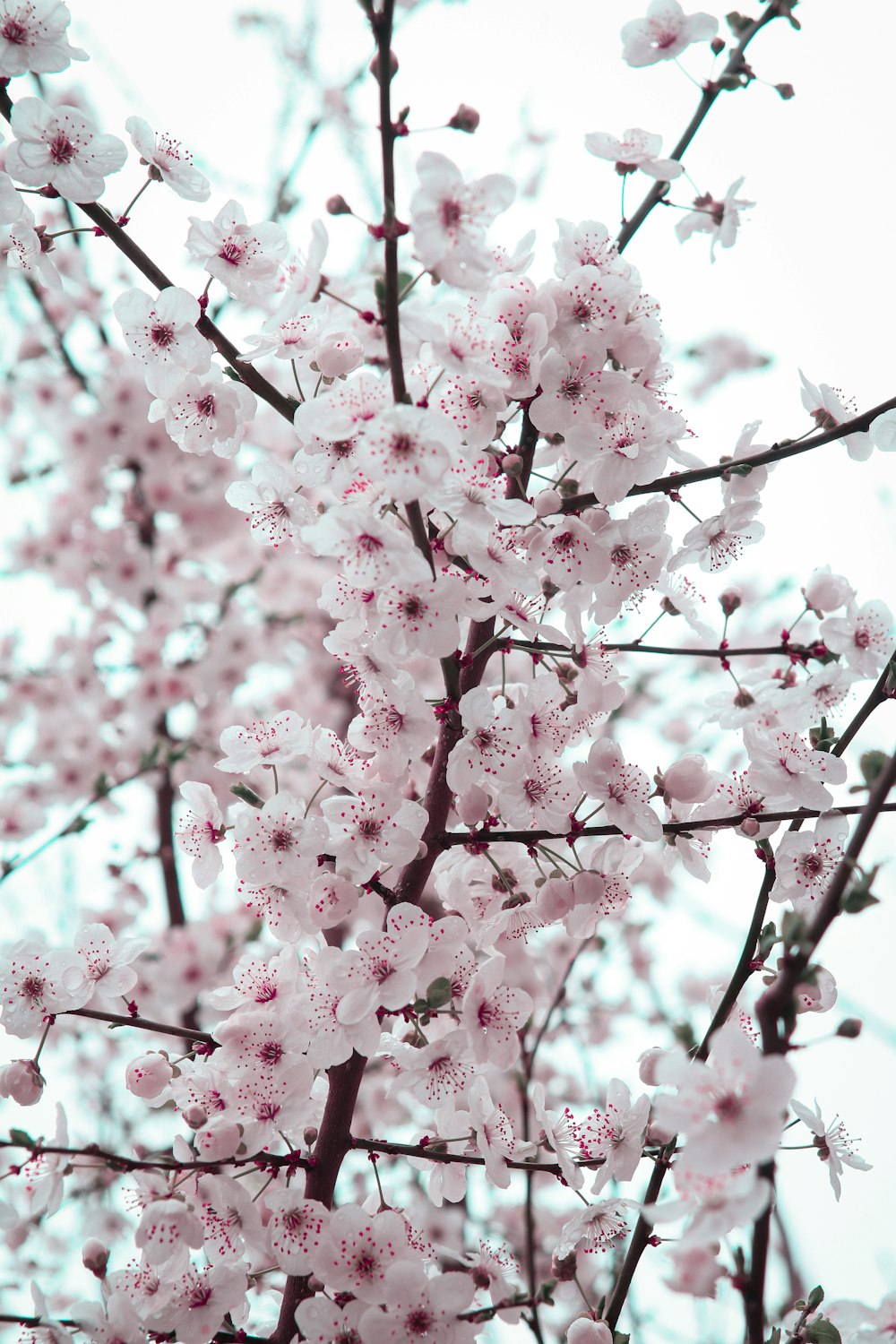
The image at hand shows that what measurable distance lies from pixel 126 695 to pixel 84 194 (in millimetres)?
2877

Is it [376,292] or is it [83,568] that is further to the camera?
[83,568]

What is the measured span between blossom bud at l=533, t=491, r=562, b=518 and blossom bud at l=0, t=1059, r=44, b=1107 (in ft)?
2.78

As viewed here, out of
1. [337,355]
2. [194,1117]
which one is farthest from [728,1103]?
[337,355]

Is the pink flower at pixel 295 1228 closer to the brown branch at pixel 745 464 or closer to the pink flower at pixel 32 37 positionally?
the brown branch at pixel 745 464

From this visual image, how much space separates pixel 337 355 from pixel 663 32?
2.05ft

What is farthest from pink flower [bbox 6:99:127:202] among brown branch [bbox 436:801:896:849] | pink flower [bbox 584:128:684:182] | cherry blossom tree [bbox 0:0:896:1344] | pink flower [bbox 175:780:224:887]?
brown branch [bbox 436:801:896:849]

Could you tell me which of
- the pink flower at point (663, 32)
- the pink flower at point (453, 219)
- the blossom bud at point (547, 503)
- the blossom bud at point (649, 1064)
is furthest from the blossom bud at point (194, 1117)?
the pink flower at point (663, 32)

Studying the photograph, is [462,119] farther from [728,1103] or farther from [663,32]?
[728,1103]

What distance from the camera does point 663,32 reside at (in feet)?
4.32

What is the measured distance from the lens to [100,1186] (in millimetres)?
2756

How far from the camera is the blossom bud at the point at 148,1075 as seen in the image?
1164 mm

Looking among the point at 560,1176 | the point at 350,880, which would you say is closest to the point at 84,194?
the point at 350,880

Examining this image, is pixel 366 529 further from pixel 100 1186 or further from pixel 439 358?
pixel 100 1186

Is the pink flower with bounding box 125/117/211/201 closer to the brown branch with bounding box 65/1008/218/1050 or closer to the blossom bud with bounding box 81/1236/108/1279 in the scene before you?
the brown branch with bounding box 65/1008/218/1050
